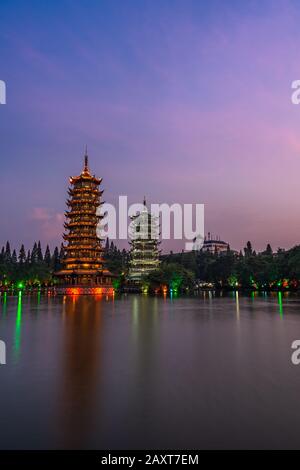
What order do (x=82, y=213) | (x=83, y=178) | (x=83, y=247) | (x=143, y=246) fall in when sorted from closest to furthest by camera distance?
(x=83, y=247) < (x=82, y=213) < (x=83, y=178) < (x=143, y=246)

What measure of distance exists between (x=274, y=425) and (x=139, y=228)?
107 metres

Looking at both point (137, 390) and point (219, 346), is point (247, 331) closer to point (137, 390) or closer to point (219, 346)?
point (219, 346)

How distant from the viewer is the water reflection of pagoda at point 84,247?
85.6 metres

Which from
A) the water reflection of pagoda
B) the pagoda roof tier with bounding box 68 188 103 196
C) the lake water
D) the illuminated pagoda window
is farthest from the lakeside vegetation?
the lake water

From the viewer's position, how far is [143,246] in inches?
4427

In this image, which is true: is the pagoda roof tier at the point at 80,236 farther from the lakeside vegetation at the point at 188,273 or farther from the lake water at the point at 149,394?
the lake water at the point at 149,394

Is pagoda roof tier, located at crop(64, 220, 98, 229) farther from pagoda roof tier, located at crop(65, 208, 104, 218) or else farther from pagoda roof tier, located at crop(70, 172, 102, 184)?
pagoda roof tier, located at crop(70, 172, 102, 184)

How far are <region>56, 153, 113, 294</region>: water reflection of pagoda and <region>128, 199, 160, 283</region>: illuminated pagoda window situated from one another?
21.4 m

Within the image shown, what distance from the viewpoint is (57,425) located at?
746 centimetres

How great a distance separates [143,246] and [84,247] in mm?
29339

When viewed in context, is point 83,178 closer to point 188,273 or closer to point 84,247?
point 84,247

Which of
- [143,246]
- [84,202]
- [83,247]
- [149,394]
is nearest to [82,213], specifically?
[84,202]

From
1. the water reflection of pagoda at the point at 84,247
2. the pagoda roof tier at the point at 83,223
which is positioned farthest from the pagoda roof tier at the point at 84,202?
the pagoda roof tier at the point at 83,223
